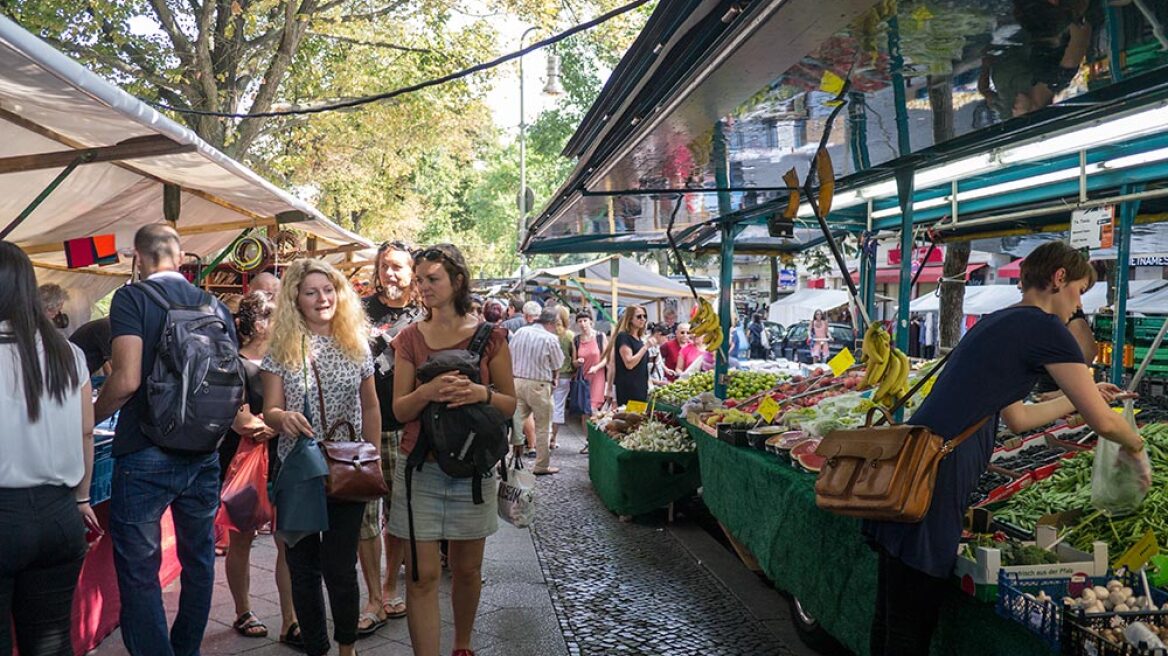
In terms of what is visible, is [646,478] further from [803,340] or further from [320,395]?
[803,340]

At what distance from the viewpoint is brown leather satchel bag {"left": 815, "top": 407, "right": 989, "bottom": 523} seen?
3131 mm

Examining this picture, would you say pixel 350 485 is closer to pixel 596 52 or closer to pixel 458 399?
pixel 458 399

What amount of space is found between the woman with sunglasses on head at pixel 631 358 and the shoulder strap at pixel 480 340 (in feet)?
21.3

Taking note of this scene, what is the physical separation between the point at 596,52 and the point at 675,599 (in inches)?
1277

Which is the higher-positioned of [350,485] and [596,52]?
[596,52]

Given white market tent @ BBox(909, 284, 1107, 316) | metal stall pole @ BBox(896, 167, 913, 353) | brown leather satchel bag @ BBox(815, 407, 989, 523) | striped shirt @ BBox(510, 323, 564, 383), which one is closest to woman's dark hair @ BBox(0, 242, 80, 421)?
brown leather satchel bag @ BBox(815, 407, 989, 523)

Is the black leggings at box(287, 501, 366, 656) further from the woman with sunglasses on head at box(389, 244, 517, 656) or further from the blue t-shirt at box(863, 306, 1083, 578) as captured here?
the blue t-shirt at box(863, 306, 1083, 578)

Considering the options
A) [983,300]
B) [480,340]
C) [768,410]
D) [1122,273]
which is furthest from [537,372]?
[983,300]

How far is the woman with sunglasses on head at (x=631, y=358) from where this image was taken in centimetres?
1058

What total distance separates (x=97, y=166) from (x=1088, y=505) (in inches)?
222

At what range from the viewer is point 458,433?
3896 millimetres

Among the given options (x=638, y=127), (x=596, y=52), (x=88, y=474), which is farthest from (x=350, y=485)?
(x=596, y=52)

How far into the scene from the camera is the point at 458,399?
12.7 ft

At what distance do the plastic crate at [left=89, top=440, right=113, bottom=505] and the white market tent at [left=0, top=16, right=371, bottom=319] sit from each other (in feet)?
4.84
